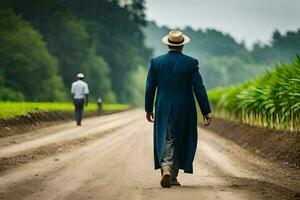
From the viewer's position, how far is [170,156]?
9172 mm

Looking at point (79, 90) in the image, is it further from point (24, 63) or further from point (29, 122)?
point (24, 63)

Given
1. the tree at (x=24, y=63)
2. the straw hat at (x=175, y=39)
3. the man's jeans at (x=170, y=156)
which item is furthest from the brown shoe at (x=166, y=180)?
the tree at (x=24, y=63)

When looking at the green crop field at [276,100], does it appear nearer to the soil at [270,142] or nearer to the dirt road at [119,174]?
the soil at [270,142]

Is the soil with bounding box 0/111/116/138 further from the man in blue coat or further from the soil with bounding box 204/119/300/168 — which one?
the man in blue coat

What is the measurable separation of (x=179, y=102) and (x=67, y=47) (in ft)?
198

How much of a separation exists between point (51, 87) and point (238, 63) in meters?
135

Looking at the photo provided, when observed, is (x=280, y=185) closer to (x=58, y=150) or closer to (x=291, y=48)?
(x=58, y=150)

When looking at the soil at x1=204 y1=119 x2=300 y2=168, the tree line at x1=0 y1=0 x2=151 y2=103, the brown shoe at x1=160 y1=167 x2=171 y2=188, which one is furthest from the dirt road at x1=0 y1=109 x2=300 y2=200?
the tree line at x1=0 y1=0 x2=151 y2=103

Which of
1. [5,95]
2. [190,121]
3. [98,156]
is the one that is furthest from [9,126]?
[5,95]

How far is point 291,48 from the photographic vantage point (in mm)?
178250

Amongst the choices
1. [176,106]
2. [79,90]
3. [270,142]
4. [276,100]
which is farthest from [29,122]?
[176,106]

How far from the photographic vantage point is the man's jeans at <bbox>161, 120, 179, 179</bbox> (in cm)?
911

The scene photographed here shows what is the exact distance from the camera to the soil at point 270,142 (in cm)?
1402

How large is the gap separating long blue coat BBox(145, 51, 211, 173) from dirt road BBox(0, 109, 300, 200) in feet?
1.66
